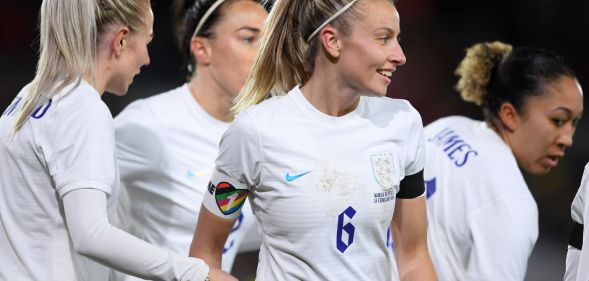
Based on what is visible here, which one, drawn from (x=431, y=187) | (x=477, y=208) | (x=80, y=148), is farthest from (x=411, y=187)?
(x=80, y=148)

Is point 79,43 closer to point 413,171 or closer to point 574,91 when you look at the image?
point 413,171

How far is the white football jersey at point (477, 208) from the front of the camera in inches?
119

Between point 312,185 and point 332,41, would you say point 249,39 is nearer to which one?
point 332,41

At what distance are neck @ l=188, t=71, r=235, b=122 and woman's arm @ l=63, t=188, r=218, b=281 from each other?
1223 mm

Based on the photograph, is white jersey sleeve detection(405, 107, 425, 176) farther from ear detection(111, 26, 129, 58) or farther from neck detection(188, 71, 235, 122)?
neck detection(188, 71, 235, 122)

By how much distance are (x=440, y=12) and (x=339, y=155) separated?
13.3 feet

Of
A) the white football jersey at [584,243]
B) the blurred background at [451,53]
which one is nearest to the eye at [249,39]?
the white football jersey at [584,243]

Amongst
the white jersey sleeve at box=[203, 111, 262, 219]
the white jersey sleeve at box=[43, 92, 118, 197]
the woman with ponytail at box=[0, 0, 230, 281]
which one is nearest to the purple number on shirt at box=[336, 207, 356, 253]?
the white jersey sleeve at box=[203, 111, 262, 219]

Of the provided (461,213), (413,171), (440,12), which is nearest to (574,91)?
(461,213)

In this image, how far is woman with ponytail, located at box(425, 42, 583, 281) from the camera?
3.04m

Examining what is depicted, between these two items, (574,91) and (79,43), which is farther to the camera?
(574,91)

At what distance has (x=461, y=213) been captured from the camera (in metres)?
3.18

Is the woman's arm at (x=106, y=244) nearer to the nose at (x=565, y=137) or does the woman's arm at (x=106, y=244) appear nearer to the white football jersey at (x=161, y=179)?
the white football jersey at (x=161, y=179)

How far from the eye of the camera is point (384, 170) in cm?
239
